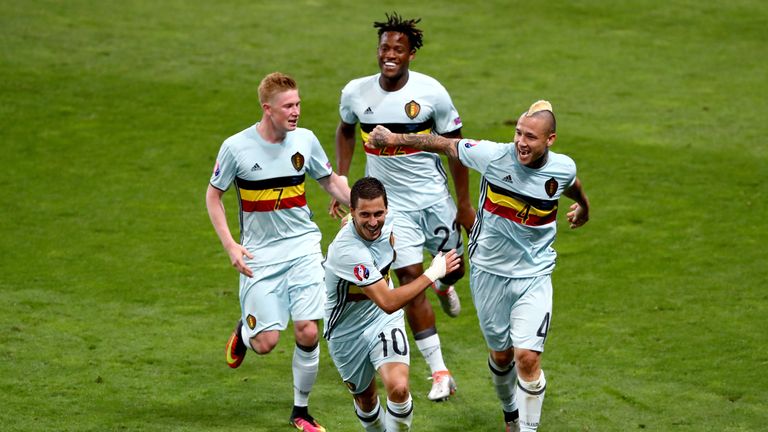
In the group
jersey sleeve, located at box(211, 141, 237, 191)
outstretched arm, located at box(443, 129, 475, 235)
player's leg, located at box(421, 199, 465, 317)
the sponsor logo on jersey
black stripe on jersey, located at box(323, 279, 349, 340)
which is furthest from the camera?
player's leg, located at box(421, 199, 465, 317)

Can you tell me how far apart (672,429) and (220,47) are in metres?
11.6

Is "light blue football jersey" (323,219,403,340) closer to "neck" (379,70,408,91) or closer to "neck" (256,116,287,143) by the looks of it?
"neck" (256,116,287,143)

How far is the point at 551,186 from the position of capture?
780 centimetres

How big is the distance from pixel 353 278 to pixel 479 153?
1.28 m

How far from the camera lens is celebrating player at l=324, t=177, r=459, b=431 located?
283 inches

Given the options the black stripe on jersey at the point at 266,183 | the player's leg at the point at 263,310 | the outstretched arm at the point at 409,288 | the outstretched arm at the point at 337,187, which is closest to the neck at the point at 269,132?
the black stripe on jersey at the point at 266,183

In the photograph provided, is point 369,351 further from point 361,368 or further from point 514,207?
point 514,207

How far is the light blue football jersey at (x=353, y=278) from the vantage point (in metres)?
7.30

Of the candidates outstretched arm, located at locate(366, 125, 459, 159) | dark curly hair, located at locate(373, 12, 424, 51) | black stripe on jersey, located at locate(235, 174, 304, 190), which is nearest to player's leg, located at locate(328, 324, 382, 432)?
outstretched arm, located at locate(366, 125, 459, 159)

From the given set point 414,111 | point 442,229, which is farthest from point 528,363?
point 414,111

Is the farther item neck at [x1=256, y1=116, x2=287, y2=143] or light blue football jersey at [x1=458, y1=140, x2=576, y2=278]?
neck at [x1=256, y1=116, x2=287, y2=143]

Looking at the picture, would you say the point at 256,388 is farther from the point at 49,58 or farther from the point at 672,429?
the point at 49,58

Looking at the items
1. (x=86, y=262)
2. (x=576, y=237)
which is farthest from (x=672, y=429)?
(x=86, y=262)

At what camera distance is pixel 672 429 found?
8.40 metres
